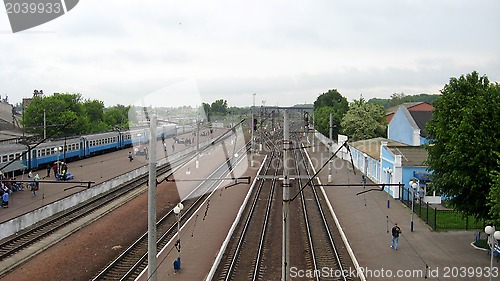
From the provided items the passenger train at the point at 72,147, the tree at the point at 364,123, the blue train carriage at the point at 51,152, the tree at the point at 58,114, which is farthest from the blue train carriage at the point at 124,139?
the tree at the point at 364,123

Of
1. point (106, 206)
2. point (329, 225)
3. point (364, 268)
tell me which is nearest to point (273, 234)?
point (329, 225)

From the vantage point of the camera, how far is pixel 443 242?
18.8 metres

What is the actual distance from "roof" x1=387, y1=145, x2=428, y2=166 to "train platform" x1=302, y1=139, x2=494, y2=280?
2.80 metres

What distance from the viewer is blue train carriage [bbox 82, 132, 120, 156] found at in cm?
4543

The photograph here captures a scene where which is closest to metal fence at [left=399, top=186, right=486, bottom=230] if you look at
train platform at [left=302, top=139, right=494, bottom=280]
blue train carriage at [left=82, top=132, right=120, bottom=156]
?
train platform at [left=302, top=139, right=494, bottom=280]

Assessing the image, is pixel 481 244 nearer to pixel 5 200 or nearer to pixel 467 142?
pixel 467 142

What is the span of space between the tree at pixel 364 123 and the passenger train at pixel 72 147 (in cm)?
2392

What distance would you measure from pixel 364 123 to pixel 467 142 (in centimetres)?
3589

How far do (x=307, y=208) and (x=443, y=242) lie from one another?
9.04 m

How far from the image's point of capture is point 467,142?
16188 mm

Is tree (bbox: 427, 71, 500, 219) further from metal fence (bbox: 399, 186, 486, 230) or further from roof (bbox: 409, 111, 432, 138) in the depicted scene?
roof (bbox: 409, 111, 432, 138)

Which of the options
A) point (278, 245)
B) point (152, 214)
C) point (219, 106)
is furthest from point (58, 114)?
point (219, 106)

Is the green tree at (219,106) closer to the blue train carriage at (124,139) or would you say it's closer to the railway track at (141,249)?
the blue train carriage at (124,139)

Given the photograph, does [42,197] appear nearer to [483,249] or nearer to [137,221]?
[137,221]
